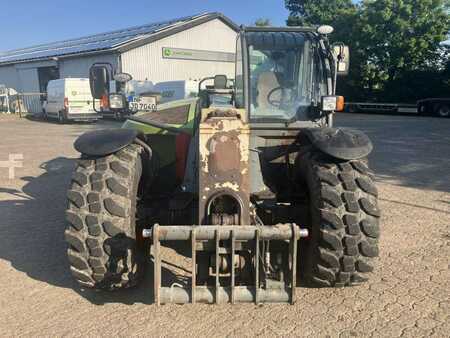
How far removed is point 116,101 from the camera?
502cm

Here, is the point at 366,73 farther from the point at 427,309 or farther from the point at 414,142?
the point at 427,309

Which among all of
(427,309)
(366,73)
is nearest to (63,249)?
(427,309)

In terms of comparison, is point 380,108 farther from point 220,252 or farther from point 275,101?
point 220,252

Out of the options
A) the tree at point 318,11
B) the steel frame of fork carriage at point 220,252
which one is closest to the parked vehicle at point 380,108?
the tree at point 318,11

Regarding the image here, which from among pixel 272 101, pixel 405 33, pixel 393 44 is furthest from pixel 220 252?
pixel 405 33

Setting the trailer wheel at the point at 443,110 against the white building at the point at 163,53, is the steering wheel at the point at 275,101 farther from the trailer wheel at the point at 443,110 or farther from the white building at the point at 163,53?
the trailer wheel at the point at 443,110

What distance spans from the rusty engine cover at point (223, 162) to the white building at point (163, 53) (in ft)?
69.1

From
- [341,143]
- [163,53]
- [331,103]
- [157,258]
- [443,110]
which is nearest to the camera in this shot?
[157,258]

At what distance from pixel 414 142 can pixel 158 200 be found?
11.3 meters

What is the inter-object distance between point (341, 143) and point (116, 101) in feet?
9.09

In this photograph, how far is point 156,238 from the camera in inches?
118

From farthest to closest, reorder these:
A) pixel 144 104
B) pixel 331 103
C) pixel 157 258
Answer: pixel 144 104
pixel 331 103
pixel 157 258

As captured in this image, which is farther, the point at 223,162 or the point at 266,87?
the point at 266,87

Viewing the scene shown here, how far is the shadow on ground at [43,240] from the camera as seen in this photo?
12.2ft
